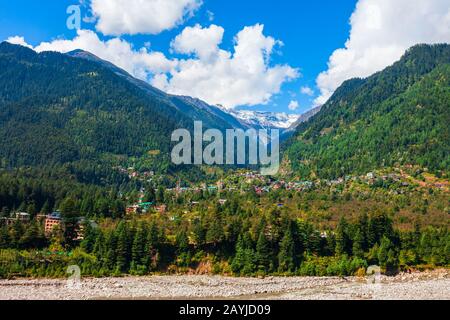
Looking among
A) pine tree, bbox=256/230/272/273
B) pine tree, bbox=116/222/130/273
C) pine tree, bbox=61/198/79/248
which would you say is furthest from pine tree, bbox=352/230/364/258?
pine tree, bbox=61/198/79/248

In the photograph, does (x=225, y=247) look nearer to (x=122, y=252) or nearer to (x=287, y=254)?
(x=287, y=254)

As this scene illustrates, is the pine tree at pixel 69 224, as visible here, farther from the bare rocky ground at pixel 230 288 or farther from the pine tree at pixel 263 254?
the pine tree at pixel 263 254

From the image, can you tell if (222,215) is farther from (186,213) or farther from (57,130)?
(57,130)

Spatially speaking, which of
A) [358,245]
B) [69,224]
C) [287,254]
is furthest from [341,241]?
[69,224]
